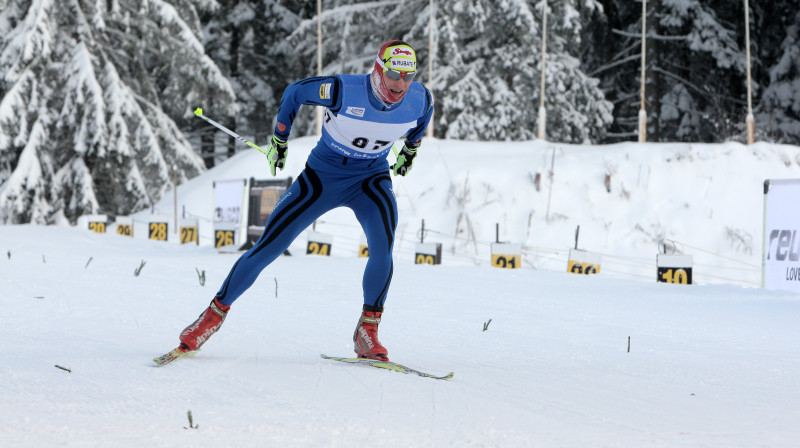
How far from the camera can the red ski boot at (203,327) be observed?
423 cm

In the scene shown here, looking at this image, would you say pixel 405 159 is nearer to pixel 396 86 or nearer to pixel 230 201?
pixel 396 86

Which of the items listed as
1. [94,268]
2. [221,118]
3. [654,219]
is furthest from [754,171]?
[221,118]

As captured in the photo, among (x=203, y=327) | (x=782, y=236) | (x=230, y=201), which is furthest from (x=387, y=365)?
(x=230, y=201)

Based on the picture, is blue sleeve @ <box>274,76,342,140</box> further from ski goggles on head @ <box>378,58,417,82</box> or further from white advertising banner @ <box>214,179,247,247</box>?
white advertising banner @ <box>214,179,247,247</box>

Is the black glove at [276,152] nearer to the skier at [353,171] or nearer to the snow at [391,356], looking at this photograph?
the skier at [353,171]

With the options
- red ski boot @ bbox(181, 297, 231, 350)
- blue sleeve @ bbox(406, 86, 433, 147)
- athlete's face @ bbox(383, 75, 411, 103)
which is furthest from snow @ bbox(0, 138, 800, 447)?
athlete's face @ bbox(383, 75, 411, 103)

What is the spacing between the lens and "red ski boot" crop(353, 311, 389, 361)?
14.1 ft

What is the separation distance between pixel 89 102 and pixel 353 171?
56.8ft

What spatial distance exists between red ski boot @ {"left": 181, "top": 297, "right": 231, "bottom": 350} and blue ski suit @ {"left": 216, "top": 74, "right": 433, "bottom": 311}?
5 centimetres

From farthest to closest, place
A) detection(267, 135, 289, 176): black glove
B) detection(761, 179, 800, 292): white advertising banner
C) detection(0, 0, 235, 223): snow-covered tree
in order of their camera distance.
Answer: detection(0, 0, 235, 223): snow-covered tree → detection(761, 179, 800, 292): white advertising banner → detection(267, 135, 289, 176): black glove

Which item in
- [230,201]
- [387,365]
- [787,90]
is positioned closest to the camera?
[387,365]

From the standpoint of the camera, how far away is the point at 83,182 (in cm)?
2077

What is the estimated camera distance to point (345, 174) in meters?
4.46

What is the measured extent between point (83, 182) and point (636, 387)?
19.1 metres
